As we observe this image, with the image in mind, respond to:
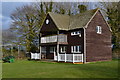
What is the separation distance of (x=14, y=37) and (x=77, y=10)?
1701 centimetres

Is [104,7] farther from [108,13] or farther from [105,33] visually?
[105,33]

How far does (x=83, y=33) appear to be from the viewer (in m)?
25.1

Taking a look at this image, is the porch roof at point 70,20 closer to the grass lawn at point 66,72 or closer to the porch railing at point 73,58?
the porch railing at point 73,58

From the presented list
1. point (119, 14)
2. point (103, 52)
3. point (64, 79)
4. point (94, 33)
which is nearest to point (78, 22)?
point (94, 33)

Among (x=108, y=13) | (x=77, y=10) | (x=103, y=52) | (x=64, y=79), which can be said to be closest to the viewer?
(x=64, y=79)

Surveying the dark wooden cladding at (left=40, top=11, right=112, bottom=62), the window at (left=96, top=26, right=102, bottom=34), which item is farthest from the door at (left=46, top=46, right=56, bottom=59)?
the window at (left=96, top=26, right=102, bottom=34)

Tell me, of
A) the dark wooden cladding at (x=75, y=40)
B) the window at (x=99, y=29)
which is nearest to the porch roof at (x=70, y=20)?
the dark wooden cladding at (x=75, y=40)

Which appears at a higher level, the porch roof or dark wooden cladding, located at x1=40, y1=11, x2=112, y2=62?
the porch roof

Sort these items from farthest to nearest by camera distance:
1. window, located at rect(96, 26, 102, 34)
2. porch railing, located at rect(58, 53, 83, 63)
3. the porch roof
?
window, located at rect(96, 26, 102, 34), the porch roof, porch railing, located at rect(58, 53, 83, 63)

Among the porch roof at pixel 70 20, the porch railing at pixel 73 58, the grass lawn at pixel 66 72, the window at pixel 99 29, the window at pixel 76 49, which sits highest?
the porch roof at pixel 70 20

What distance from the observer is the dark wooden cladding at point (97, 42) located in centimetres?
2545

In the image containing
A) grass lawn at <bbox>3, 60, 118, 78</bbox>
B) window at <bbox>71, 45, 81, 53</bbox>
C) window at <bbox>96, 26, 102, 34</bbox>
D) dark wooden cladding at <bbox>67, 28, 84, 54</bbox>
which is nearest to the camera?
grass lawn at <bbox>3, 60, 118, 78</bbox>

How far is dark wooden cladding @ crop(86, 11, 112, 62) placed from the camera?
25.5m

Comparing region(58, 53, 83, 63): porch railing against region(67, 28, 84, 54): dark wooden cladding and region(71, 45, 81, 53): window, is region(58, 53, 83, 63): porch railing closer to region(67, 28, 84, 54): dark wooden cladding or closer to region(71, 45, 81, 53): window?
region(67, 28, 84, 54): dark wooden cladding
